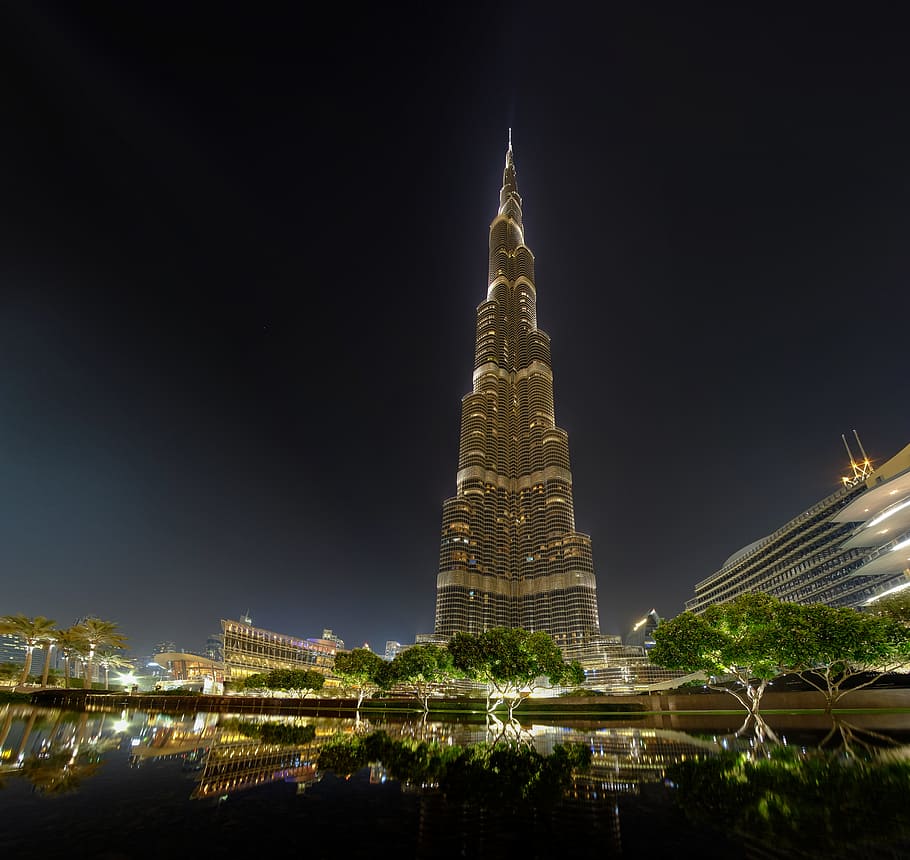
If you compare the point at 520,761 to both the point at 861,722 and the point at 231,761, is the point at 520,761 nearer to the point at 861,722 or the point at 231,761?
the point at 231,761

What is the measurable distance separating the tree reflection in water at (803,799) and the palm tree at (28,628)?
13461 cm

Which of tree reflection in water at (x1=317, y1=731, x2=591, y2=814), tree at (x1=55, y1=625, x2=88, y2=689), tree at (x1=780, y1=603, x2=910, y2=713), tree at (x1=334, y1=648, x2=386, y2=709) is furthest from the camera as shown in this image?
tree at (x1=55, y1=625, x2=88, y2=689)

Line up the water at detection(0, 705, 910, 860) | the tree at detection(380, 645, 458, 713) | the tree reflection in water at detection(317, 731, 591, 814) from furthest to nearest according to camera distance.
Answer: the tree at detection(380, 645, 458, 713) < the tree reflection in water at detection(317, 731, 591, 814) < the water at detection(0, 705, 910, 860)

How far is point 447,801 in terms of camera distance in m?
17.1

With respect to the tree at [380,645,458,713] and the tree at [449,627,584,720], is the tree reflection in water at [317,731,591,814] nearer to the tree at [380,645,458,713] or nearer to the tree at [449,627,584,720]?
the tree at [449,627,584,720]

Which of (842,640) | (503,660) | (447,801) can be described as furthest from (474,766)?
(842,640)

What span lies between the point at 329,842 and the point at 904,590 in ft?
438

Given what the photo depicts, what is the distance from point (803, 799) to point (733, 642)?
48877 millimetres

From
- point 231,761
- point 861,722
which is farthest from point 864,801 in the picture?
point 861,722

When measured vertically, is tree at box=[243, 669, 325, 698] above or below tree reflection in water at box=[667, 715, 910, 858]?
above

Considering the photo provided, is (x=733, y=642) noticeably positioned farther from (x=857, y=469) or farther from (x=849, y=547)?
(x=857, y=469)

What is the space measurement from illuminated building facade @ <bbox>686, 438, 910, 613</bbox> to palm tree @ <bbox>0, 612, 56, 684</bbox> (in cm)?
17871

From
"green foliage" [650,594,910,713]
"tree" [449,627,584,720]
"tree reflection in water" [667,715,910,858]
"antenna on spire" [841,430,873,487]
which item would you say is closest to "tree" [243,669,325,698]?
"tree" [449,627,584,720]

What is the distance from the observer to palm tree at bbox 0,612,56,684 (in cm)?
10225
